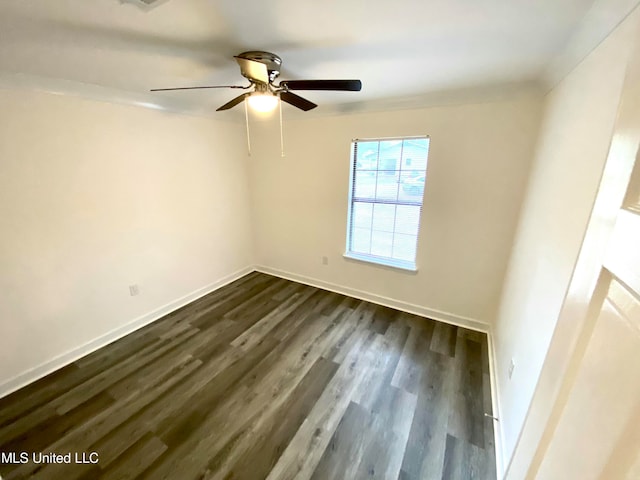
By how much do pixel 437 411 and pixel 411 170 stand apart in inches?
83.8

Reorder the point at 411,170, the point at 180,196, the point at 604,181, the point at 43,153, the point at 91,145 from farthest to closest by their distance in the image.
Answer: the point at 180,196 < the point at 411,170 < the point at 91,145 < the point at 43,153 < the point at 604,181

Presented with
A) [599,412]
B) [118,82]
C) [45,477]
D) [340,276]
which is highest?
[118,82]

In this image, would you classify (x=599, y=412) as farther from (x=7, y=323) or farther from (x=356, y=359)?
(x=7, y=323)

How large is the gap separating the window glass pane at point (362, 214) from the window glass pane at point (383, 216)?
2.4 inches

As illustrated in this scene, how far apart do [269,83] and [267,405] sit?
7.12 feet

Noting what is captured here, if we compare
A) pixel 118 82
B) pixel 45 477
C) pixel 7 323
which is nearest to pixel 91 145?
pixel 118 82

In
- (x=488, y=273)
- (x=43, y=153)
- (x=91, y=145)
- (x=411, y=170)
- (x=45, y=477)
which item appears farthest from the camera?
(x=411, y=170)

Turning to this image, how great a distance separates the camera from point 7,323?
184cm

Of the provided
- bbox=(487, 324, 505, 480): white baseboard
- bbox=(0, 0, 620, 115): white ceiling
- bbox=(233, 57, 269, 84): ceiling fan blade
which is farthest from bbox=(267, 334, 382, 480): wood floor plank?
bbox=(0, 0, 620, 115): white ceiling

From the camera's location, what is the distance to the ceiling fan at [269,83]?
1365mm

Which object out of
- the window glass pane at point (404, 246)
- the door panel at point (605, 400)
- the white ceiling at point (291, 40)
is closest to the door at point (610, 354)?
the door panel at point (605, 400)

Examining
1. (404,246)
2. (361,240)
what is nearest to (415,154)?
(404,246)

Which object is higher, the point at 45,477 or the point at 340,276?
Result: the point at 340,276

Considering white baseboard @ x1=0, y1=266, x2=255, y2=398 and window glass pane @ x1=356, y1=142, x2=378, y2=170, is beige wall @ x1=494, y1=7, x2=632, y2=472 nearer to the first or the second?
window glass pane @ x1=356, y1=142, x2=378, y2=170
